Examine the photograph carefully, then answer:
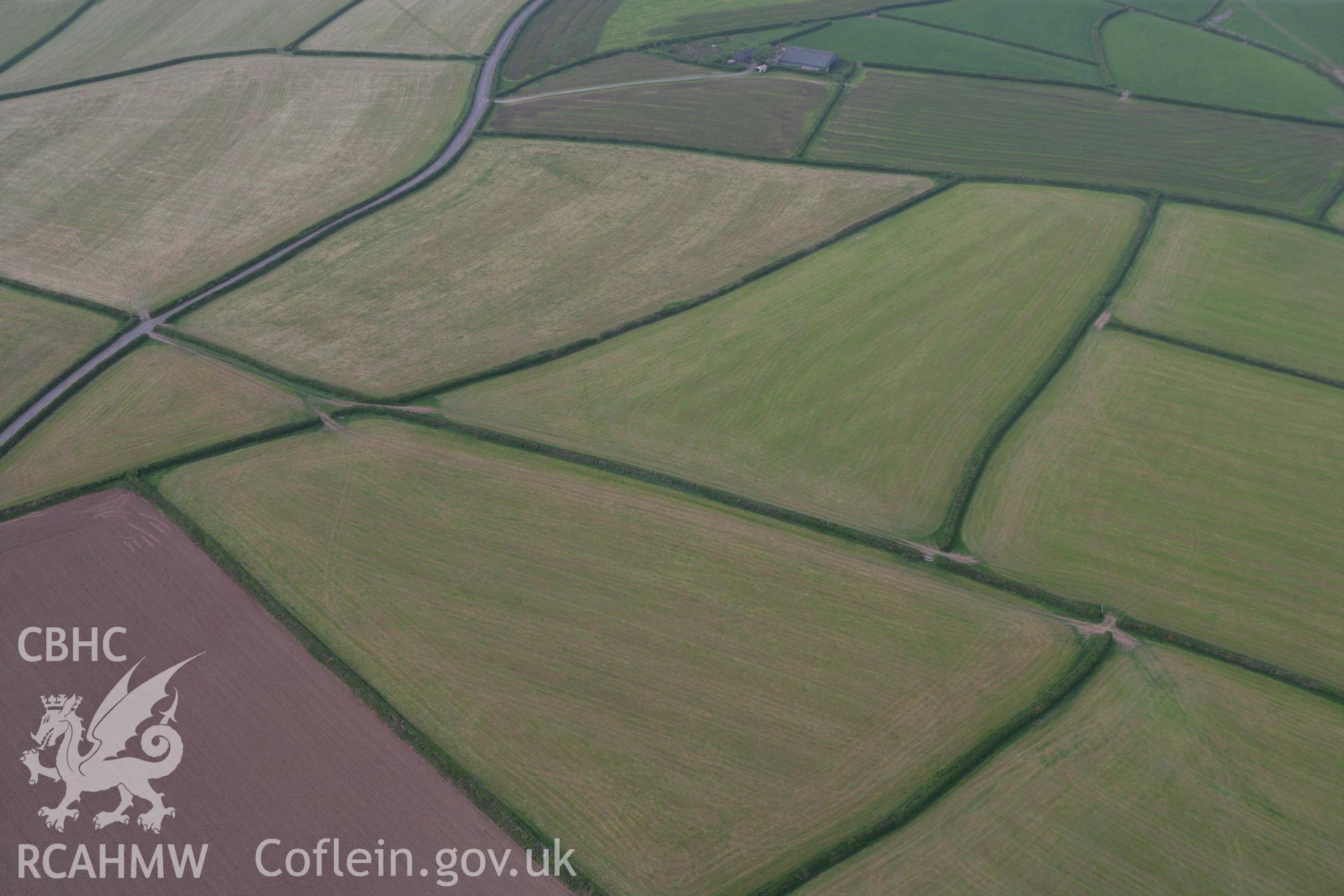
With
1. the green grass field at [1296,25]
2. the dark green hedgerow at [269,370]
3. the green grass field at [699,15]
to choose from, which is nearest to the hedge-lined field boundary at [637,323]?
the dark green hedgerow at [269,370]

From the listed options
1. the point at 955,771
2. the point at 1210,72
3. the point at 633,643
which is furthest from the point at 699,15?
the point at 955,771

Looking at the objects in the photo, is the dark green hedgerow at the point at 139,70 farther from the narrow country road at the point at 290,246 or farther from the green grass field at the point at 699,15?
the green grass field at the point at 699,15

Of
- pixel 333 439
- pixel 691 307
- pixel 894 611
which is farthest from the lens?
pixel 691 307

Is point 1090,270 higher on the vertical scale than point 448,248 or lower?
lower

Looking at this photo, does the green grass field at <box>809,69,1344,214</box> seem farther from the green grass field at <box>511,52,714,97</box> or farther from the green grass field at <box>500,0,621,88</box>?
the green grass field at <box>500,0,621,88</box>

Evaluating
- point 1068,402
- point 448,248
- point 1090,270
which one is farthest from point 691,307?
point 1090,270

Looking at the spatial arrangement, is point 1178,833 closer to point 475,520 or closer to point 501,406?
point 475,520

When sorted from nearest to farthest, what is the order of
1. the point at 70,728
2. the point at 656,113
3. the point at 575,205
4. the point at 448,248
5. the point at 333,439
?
1. the point at 70,728
2. the point at 333,439
3. the point at 448,248
4. the point at 575,205
5. the point at 656,113
